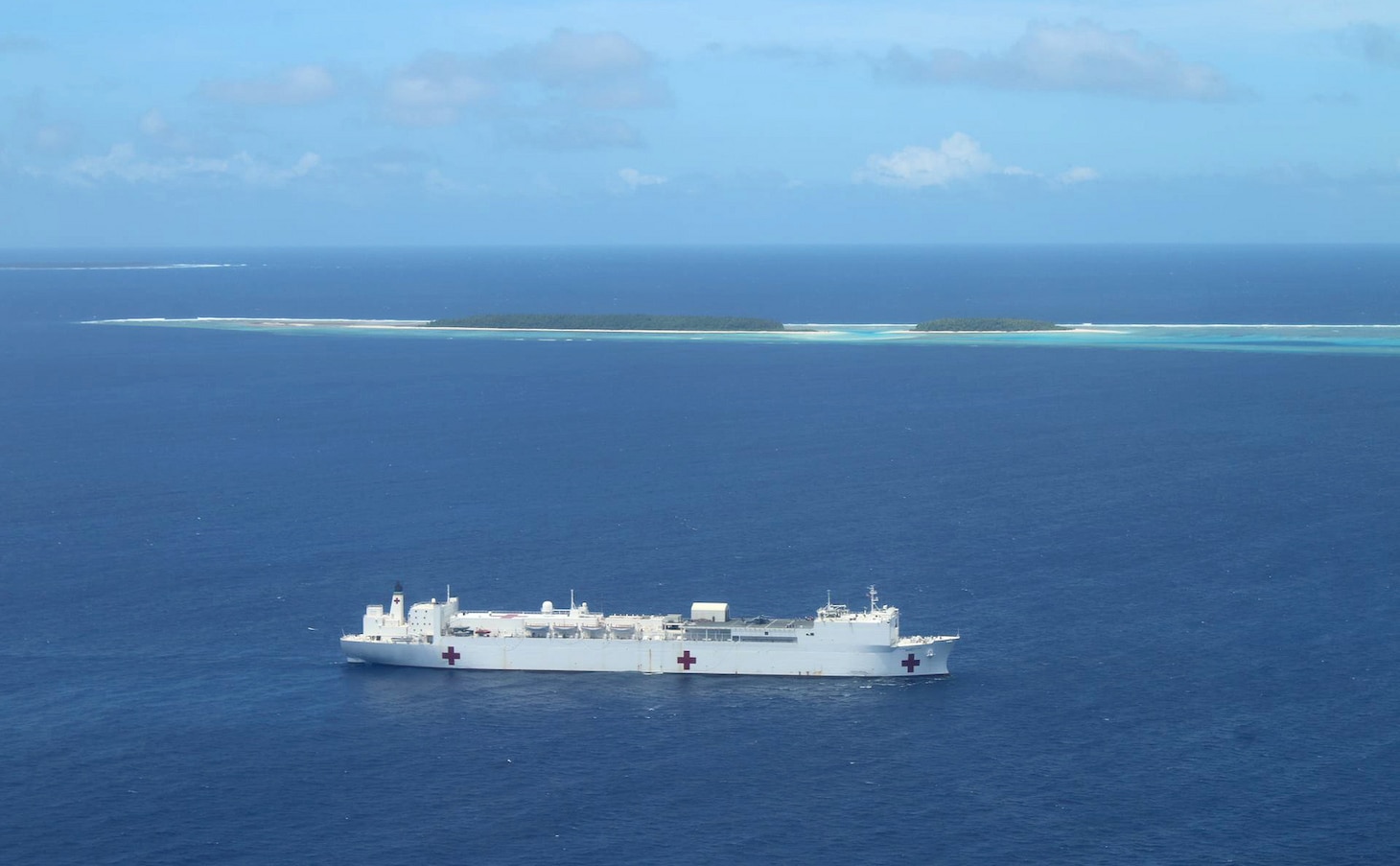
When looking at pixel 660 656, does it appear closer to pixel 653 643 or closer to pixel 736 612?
pixel 653 643

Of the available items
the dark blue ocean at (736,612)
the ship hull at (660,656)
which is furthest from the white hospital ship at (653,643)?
the dark blue ocean at (736,612)

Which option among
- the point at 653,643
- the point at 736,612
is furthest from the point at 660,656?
the point at 736,612

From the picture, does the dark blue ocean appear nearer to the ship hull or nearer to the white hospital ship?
the ship hull

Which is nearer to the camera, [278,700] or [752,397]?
[278,700]

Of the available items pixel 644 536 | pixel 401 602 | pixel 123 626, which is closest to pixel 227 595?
pixel 123 626

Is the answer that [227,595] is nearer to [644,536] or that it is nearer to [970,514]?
[644,536]

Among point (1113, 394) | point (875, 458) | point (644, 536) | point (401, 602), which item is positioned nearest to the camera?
point (401, 602)

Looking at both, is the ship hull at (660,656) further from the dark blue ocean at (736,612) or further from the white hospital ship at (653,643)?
the dark blue ocean at (736,612)
